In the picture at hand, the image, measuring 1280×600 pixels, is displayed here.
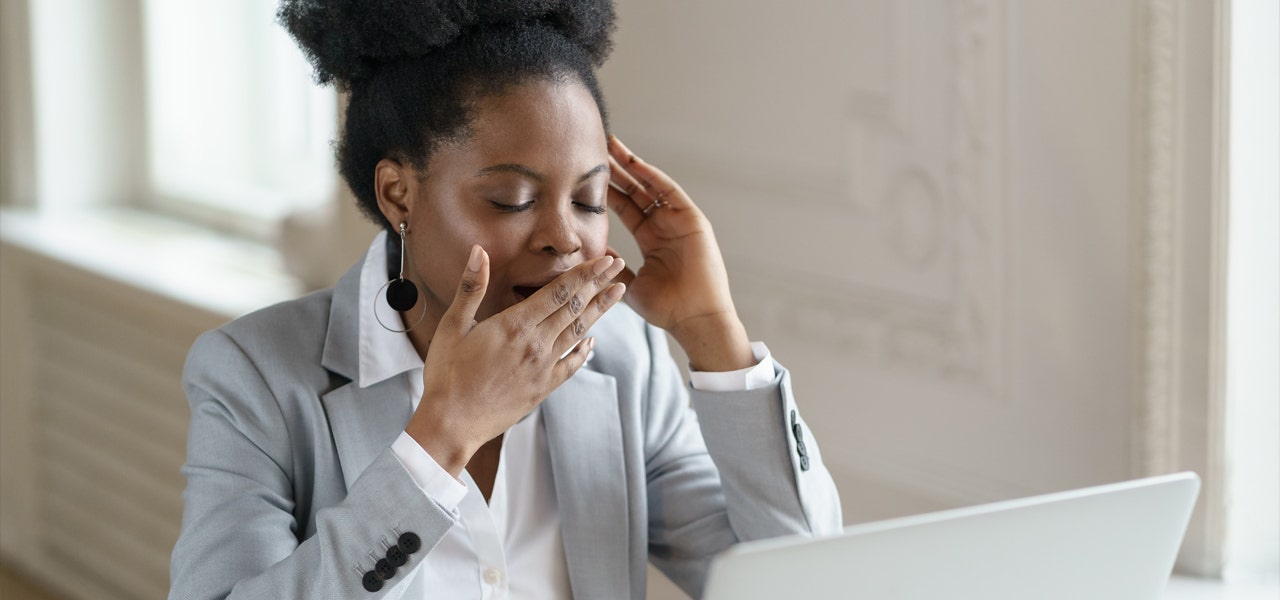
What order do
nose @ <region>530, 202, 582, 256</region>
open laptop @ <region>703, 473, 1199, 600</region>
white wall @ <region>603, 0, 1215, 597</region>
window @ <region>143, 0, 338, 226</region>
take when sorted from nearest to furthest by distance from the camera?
1. open laptop @ <region>703, 473, 1199, 600</region>
2. nose @ <region>530, 202, 582, 256</region>
3. white wall @ <region>603, 0, 1215, 597</region>
4. window @ <region>143, 0, 338, 226</region>

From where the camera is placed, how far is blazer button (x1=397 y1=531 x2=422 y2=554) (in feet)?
3.99

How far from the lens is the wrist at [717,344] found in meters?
1.45

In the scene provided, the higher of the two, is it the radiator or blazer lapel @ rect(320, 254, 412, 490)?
blazer lapel @ rect(320, 254, 412, 490)

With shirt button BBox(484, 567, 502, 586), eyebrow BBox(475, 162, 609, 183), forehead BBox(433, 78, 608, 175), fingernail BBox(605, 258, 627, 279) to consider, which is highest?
forehead BBox(433, 78, 608, 175)

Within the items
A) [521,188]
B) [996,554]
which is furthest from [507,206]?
[996,554]

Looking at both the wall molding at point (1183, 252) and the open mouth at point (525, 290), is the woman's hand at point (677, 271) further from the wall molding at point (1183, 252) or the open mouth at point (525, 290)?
the wall molding at point (1183, 252)

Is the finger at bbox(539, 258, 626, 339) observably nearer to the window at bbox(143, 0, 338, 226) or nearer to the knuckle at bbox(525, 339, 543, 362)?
the knuckle at bbox(525, 339, 543, 362)

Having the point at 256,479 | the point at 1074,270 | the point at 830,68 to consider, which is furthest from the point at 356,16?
the point at 1074,270

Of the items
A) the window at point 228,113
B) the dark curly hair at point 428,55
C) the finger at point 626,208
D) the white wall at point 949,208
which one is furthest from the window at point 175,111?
the dark curly hair at point 428,55

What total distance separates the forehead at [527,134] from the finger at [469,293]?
0.10 meters

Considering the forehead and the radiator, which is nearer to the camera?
the forehead

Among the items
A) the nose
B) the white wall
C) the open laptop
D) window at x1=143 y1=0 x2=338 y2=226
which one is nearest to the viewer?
the open laptop

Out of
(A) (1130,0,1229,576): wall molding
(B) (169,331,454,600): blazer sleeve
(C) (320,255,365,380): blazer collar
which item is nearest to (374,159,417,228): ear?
(C) (320,255,365,380): blazer collar

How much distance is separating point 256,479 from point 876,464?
2.96 ft
